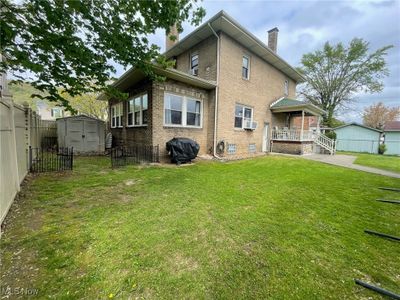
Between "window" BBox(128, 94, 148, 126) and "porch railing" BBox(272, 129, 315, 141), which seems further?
"porch railing" BBox(272, 129, 315, 141)

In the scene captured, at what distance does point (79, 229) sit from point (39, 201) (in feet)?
6.26

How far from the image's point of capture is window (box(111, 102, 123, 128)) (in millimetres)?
13616

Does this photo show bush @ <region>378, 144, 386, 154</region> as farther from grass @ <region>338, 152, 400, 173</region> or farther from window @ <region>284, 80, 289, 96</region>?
window @ <region>284, 80, 289, 96</region>

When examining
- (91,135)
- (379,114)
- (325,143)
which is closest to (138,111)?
(91,135)

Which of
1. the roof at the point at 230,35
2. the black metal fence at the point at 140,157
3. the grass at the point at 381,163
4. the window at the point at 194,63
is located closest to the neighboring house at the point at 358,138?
the grass at the point at 381,163

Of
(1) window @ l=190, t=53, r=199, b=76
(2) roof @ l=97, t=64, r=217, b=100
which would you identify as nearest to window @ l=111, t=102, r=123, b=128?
(2) roof @ l=97, t=64, r=217, b=100

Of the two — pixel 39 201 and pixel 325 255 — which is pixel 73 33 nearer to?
pixel 39 201

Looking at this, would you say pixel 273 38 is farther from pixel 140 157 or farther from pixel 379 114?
pixel 379 114

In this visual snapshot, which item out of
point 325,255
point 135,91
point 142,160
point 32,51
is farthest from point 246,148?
point 32,51

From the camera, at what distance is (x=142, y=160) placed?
30.8 ft

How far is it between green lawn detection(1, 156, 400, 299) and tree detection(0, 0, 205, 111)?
255cm

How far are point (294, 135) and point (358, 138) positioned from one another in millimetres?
17042

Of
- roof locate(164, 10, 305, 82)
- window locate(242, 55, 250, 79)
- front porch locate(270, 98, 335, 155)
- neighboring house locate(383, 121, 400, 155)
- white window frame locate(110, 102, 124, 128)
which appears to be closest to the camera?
roof locate(164, 10, 305, 82)

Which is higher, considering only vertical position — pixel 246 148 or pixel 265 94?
pixel 265 94
